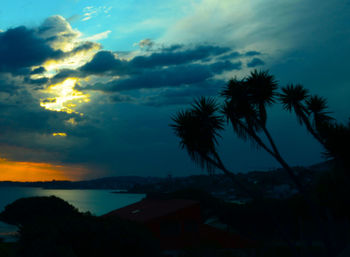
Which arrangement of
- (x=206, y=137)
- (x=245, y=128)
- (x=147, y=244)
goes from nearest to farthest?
(x=147, y=244) < (x=206, y=137) < (x=245, y=128)

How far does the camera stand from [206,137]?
18.4 meters

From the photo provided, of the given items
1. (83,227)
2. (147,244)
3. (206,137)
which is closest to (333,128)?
(206,137)

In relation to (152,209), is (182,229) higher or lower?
lower

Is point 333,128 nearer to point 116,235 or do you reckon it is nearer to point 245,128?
point 245,128

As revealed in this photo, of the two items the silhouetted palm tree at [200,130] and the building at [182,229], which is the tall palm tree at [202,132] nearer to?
the silhouetted palm tree at [200,130]

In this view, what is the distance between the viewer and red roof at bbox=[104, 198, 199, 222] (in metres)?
30.1

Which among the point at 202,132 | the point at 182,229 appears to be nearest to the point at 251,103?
the point at 202,132

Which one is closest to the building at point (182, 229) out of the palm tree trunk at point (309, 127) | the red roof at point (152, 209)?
the red roof at point (152, 209)

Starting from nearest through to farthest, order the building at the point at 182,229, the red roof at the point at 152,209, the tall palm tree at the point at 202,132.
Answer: the tall palm tree at the point at 202,132 → the building at the point at 182,229 → the red roof at the point at 152,209

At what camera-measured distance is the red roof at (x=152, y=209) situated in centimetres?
3014

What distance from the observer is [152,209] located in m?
32.7

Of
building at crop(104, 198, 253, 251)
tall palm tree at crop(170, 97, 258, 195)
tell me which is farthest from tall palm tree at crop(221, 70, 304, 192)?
building at crop(104, 198, 253, 251)

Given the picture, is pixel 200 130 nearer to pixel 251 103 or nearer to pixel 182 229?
pixel 251 103

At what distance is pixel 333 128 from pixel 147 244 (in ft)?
40.9
